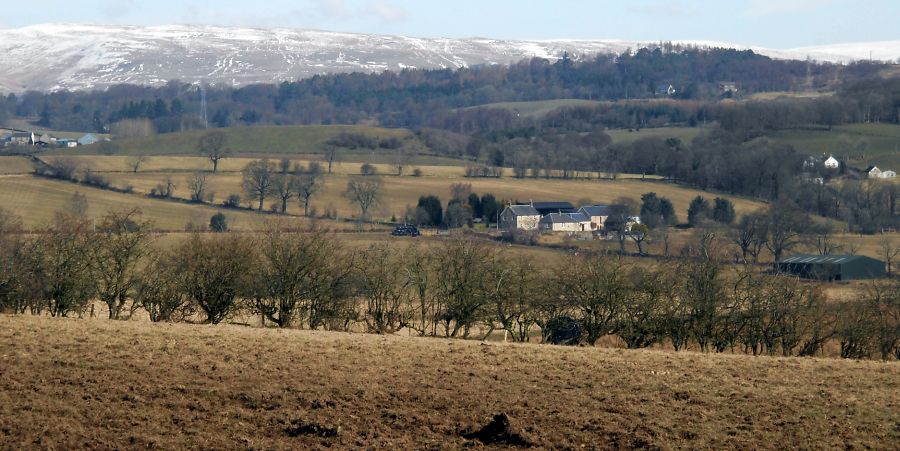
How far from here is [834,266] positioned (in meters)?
66.8

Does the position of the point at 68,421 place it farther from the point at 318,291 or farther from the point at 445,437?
the point at 318,291

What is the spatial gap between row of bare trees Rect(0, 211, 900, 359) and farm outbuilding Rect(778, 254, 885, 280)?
26.4 m

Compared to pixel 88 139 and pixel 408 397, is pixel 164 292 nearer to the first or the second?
pixel 408 397

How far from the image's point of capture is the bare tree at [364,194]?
9681 cm

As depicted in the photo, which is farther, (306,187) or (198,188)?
(198,188)

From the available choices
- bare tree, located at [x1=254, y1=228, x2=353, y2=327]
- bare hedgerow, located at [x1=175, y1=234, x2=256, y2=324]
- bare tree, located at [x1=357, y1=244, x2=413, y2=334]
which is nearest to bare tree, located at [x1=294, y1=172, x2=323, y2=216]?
bare tree, located at [x1=357, y1=244, x2=413, y2=334]

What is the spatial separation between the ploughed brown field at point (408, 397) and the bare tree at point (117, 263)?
10.9 m

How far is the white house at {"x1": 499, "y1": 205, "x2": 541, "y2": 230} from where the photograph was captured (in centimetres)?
9688

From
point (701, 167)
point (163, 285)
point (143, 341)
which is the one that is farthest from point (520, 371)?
point (701, 167)

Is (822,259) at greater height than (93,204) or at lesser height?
greater

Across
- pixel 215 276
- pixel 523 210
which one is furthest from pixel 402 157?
pixel 215 276

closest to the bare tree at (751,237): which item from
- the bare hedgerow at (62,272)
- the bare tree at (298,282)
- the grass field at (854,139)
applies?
the bare tree at (298,282)

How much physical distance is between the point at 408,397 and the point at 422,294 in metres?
17.6

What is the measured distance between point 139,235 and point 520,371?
19827 millimetres
